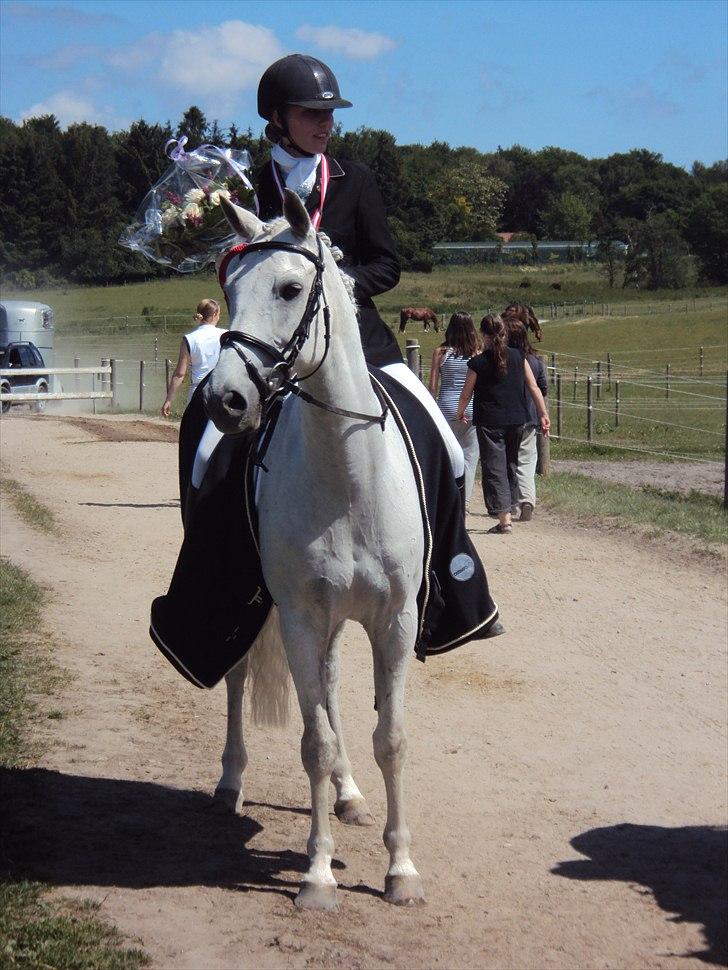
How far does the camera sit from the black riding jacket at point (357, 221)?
16.0ft

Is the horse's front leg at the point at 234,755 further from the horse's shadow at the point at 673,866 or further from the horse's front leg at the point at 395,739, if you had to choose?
the horse's shadow at the point at 673,866

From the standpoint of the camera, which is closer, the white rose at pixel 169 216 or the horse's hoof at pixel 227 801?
the white rose at pixel 169 216

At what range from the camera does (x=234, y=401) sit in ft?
12.1

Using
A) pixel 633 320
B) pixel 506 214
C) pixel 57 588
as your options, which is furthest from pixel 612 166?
pixel 57 588

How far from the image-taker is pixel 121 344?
54125 mm

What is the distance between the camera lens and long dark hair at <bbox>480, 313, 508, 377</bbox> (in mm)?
12500

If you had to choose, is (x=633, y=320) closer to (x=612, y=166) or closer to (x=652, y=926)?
(x=652, y=926)

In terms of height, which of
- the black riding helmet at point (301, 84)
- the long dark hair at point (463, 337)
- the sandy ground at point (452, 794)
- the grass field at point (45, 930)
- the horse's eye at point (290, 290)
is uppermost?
the black riding helmet at point (301, 84)

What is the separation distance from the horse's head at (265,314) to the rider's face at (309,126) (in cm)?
80

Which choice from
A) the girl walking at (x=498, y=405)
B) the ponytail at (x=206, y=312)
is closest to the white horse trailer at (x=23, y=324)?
the ponytail at (x=206, y=312)

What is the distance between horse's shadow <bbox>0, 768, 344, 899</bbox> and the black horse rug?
0.67 metres

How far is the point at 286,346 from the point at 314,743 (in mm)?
1696

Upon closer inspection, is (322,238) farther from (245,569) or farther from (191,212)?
(245,569)

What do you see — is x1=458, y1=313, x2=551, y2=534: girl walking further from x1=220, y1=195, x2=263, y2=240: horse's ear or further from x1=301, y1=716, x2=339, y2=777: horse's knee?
x1=220, y1=195, x2=263, y2=240: horse's ear
